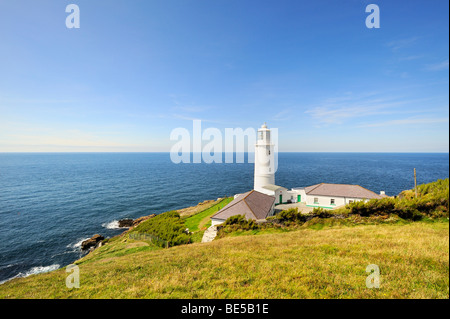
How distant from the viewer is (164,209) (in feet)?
152

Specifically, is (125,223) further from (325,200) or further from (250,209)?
(325,200)

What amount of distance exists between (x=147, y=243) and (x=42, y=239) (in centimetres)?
2433

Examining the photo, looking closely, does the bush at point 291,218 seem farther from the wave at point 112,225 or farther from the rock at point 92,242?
the wave at point 112,225

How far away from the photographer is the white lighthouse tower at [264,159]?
3170 cm

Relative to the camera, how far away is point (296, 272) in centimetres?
741

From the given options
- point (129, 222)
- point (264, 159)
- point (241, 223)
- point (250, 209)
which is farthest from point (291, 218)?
point (129, 222)

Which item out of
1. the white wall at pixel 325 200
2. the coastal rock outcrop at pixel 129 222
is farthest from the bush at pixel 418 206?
the coastal rock outcrop at pixel 129 222

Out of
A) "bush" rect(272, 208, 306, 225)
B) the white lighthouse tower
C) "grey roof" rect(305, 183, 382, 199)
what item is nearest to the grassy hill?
"bush" rect(272, 208, 306, 225)

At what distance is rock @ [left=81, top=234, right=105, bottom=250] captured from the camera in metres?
28.7

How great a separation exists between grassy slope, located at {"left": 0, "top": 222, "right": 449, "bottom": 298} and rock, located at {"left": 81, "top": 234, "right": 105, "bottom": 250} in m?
22.8

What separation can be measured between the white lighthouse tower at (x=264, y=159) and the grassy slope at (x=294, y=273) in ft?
69.8

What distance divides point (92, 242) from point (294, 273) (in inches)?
1369

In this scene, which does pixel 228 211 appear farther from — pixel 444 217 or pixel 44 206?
pixel 44 206

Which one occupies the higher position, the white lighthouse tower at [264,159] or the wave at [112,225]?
the white lighthouse tower at [264,159]
